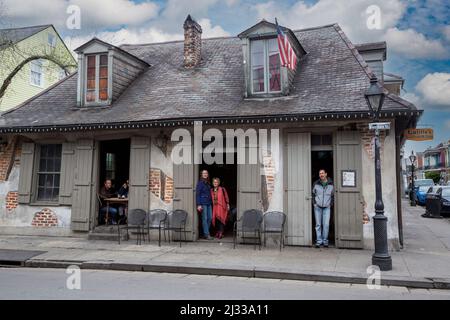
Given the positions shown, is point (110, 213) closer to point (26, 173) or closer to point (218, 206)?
→ point (26, 173)

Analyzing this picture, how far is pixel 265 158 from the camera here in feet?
34.1

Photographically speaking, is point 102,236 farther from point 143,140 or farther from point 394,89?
point 394,89

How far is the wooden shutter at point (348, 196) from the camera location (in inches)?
380

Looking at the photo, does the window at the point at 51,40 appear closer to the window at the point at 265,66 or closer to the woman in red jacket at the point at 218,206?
the window at the point at 265,66

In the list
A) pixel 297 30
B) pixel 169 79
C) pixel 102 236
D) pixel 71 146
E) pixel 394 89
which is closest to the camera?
pixel 102 236

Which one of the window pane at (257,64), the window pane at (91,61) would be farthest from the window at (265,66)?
the window pane at (91,61)

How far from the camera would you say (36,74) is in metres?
26.8

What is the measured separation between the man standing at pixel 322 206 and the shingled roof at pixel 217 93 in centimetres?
180

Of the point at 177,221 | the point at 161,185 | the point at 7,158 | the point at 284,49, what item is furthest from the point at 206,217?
the point at 7,158

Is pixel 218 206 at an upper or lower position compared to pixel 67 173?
lower

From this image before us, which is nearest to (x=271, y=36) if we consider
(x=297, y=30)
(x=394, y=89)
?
(x=297, y=30)

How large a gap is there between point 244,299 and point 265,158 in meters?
5.09

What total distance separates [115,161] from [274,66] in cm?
644

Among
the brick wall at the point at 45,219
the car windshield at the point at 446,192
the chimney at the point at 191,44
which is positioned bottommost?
the brick wall at the point at 45,219
